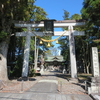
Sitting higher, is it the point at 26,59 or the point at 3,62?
the point at 26,59

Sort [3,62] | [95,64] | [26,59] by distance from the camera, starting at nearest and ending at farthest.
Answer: [95,64]
[3,62]
[26,59]

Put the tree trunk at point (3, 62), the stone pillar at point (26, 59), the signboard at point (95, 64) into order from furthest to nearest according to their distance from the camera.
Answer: the stone pillar at point (26, 59)
the tree trunk at point (3, 62)
the signboard at point (95, 64)

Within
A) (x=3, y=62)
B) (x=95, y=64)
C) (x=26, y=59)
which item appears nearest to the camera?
(x=95, y=64)

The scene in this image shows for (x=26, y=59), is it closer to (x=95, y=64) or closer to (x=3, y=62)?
(x=3, y=62)

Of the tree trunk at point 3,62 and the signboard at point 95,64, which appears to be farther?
the tree trunk at point 3,62

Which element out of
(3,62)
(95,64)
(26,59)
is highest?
(26,59)

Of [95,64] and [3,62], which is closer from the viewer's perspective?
[95,64]

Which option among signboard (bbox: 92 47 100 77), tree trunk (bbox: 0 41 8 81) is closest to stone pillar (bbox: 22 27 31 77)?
tree trunk (bbox: 0 41 8 81)

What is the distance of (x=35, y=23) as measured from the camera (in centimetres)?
1451

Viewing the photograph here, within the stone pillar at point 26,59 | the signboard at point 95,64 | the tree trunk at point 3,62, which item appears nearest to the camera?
the signboard at point 95,64

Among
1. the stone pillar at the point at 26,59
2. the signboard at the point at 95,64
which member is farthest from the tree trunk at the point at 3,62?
the signboard at the point at 95,64

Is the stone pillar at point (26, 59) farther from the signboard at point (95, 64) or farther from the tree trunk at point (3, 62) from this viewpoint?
the signboard at point (95, 64)

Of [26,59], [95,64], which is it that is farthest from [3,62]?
[95,64]

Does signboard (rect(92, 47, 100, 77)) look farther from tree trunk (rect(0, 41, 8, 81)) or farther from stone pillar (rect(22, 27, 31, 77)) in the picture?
tree trunk (rect(0, 41, 8, 81))
